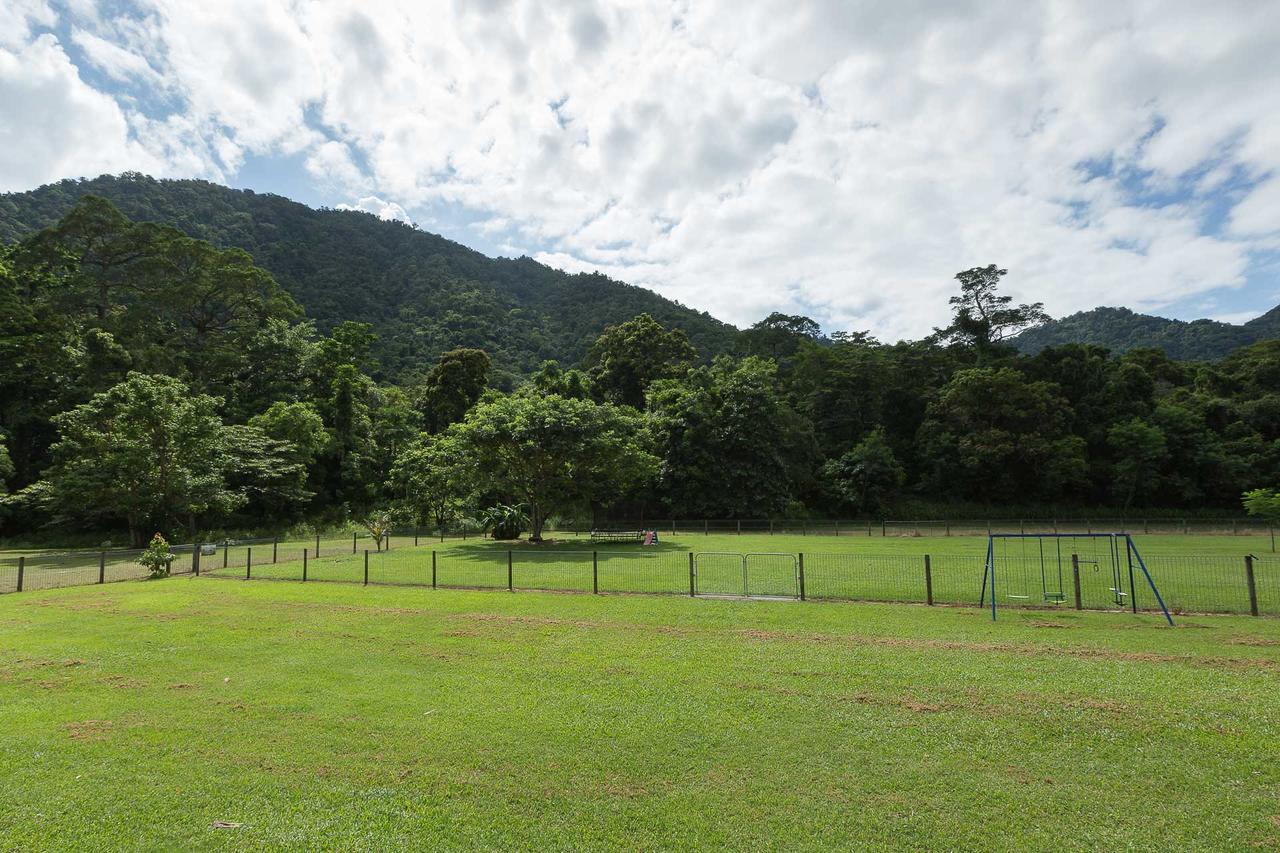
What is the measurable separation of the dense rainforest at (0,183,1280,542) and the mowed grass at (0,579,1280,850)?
22.8m

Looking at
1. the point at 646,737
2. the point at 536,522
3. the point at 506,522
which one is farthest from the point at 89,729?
the point at 506,522

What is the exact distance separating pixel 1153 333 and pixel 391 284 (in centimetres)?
11910

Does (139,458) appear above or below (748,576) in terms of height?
above

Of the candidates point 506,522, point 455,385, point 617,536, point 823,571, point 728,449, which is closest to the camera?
point 823,571

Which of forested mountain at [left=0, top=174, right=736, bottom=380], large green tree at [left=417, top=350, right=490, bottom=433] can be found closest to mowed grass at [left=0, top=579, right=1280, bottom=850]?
large green tree at [left=417, top=350, right=490, bottom=433]

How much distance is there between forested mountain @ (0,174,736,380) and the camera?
83125mm

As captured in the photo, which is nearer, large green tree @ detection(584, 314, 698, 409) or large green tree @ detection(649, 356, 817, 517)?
large green tree @ detection(649, 356, 817, 517)

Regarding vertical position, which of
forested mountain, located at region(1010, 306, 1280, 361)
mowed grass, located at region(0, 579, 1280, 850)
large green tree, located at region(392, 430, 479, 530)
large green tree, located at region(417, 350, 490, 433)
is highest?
forested mountain, located at region(1010, 306, 1280, 361)

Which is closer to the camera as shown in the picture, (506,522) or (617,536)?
(617,536)

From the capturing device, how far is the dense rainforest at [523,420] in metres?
34.1

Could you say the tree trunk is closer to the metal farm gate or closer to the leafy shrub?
the leafy shrub

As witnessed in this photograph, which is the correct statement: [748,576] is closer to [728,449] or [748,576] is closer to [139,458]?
[728,449]

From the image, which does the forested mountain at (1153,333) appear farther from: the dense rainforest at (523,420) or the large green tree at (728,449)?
the large green tree at (728,449)

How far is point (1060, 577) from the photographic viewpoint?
13.4 meters
